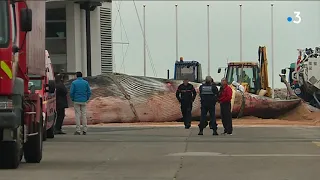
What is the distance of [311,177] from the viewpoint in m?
11.4

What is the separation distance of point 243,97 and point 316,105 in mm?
6892

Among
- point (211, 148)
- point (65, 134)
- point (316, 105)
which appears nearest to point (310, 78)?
point (316, 105)

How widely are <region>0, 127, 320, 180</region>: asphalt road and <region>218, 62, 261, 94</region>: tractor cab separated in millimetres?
16316

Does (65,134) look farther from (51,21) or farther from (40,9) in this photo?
(51,21)

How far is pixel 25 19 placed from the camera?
37.1 feet

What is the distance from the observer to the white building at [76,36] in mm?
44125

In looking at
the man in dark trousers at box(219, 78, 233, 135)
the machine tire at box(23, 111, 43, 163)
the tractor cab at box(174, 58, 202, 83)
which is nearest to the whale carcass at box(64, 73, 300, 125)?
the man in dark trousers at box(219, 78, 233, 135)

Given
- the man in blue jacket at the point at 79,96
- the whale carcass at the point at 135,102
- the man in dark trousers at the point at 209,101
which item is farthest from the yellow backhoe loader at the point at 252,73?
the man in blue jacket at the point at 79,96

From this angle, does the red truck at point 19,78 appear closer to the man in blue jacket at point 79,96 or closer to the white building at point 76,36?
the man in blue jacket at point 79,96

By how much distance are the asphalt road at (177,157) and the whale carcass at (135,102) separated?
19.7 ft

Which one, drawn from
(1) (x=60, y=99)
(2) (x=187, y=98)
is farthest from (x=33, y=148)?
(2) (x=187, y=98)

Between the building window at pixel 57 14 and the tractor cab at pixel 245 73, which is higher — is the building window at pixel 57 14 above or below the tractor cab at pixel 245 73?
above

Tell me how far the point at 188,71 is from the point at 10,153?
31.2 m

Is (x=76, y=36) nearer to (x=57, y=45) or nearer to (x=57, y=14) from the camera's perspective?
(x=57, y=45)
